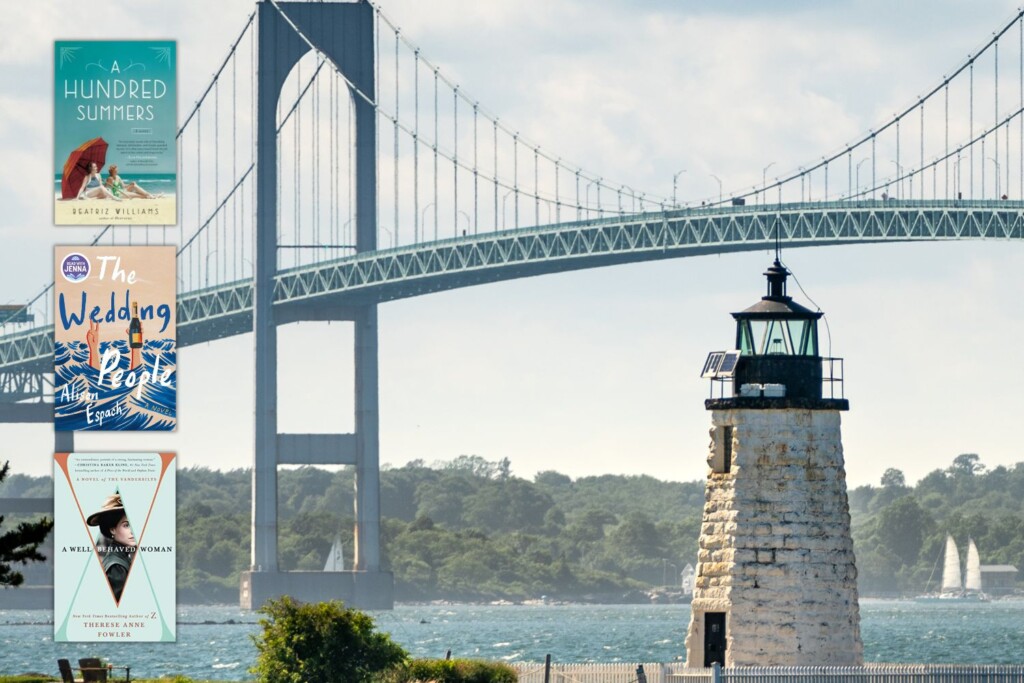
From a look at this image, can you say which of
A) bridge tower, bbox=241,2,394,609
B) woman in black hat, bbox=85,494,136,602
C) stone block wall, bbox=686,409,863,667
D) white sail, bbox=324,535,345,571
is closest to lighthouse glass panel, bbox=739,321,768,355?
stone block wall, bbox=686,409,863,667

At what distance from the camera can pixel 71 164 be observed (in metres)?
22.4

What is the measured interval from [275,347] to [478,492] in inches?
3086

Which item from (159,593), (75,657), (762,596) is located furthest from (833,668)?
(75,657)

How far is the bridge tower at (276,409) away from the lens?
282 ft

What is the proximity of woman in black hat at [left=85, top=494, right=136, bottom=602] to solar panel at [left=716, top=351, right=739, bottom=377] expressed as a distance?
20.0 ft

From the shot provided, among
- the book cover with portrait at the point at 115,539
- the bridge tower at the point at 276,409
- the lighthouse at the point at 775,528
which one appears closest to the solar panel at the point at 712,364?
the lighthouse at the point at 775,528

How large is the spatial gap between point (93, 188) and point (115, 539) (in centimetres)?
321

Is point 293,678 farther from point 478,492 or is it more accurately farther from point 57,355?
point 478,492

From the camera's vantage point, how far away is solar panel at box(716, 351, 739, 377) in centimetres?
2478

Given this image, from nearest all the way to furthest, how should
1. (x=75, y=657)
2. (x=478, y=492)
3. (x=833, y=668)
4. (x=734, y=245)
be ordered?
(x=833, y=668) → (x=75, y=657) → (x=734, y=245) → (x=478, y=492)

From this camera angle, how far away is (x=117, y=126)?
22.1 metres

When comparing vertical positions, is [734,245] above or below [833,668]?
above

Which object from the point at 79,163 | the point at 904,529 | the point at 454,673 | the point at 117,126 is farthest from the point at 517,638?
the point at 904,529

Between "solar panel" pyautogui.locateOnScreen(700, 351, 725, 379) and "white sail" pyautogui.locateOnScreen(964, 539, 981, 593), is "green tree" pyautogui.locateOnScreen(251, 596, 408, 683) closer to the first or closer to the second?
"solar panel" pyautogui.locateOnScreen(700, 351, 725, 379)
